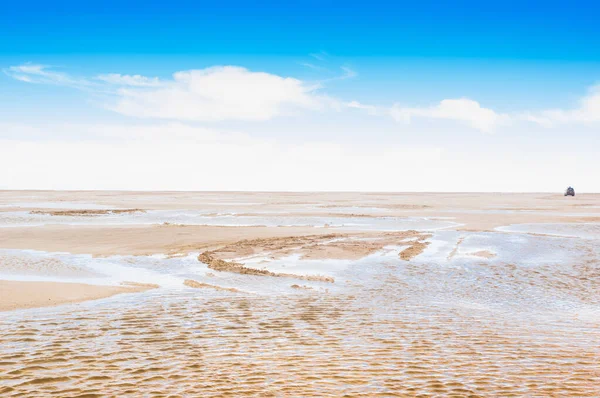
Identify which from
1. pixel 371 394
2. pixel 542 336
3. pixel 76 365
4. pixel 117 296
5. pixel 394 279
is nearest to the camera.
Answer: pixel 371 394

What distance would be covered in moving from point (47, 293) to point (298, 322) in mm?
6576

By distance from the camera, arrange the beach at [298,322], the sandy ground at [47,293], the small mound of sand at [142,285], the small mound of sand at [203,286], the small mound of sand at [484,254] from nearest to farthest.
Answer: the beach at [298,322] < the sandy ground at [47,293] < the small mound of sand at [203,286] < the small mound of sand at [142,285] < the small mound of sand at [484,254]

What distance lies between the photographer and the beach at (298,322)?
622 centimetres

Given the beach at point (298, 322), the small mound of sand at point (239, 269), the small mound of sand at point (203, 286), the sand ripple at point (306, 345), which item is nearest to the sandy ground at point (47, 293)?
the beach at point (298, 322)

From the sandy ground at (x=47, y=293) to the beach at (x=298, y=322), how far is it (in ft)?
0.14

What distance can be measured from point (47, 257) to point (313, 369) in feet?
49.6

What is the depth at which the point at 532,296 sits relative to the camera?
12078 millimetres

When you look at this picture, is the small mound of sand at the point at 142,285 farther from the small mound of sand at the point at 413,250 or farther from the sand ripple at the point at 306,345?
the small mound of sand at the point at 413,250

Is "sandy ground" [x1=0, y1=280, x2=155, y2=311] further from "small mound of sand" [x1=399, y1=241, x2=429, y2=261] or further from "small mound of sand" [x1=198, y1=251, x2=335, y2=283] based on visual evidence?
"small mound of sand" [x1=399, y1=241, x2=429, y2=261]

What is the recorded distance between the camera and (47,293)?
11578 millimetres

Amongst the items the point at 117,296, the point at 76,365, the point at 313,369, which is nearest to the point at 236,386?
the point at 313,369

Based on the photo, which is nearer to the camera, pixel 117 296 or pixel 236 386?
pixel 236 386

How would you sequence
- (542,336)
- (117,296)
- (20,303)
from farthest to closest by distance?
(117,296)
(20,303)
(542,336)

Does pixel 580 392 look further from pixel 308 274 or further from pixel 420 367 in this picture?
pixel 308 274
